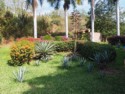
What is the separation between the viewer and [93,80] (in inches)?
451

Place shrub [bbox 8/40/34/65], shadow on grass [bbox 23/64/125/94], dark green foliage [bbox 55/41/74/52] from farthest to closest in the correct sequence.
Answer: dark green foliage [bbox 55/41/74/52] < shrub [bbox 8/40/34/65] < shadow on grass [bbox 23/64/125/94]

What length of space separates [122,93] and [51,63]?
303 inches

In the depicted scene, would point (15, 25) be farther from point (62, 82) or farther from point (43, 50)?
point (62, 82)

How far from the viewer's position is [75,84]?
35.5 ft

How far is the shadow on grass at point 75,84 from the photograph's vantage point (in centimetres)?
977

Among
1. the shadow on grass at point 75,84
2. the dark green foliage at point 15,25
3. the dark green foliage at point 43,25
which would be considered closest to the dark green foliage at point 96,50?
the shadow on grass at point 75,84

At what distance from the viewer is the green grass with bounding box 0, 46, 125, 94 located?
32.6 feet

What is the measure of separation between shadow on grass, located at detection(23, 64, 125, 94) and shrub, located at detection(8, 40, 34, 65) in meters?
3.73

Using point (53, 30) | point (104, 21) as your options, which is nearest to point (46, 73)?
point (53, 30)

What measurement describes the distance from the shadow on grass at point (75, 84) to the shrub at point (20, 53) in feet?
12.2

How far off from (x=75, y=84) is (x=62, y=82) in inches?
25.6

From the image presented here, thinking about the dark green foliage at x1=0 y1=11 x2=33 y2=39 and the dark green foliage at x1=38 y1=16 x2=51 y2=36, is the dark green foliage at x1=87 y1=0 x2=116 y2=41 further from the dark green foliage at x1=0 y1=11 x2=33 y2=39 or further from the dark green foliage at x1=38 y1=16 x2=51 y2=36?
the dark green foliage at x1=0 y1=11 x2=33 y2=39

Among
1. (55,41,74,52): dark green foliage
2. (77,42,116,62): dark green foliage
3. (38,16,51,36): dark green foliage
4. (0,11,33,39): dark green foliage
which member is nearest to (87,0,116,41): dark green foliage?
(38,16,51,36): dark green foliage

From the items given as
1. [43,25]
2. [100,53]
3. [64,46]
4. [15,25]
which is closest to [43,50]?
[64,46]
